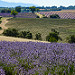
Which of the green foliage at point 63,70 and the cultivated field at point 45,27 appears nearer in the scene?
the green foliage at point 63,70

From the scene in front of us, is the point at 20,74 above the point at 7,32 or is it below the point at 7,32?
above

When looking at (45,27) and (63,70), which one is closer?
(63,70)

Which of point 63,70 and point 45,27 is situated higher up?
point 63,70

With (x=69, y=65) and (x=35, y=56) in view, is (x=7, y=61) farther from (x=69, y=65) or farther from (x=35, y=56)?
(x=69, y=65)

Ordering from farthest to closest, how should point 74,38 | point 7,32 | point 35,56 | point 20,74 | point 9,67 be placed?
point 7,32, point 74,38, point 35,56, point 9,67, point 20,74

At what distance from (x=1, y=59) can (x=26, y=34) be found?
65.5 ft

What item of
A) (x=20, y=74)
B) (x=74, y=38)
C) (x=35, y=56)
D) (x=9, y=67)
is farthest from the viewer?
(x=74, y=38)

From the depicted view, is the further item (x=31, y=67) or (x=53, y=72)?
(x=31, y=67)

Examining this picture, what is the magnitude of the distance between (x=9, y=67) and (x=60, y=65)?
5.38 feet

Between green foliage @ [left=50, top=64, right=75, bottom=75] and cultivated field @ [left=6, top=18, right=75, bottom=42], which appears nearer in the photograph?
green foliage @ [left=50, top=64, right=75, bottom=75]

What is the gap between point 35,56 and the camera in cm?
493

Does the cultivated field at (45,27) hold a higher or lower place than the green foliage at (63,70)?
lower

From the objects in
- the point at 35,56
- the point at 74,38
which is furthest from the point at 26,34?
the point at 35,56

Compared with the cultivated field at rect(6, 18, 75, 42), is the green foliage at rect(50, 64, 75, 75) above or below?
above
